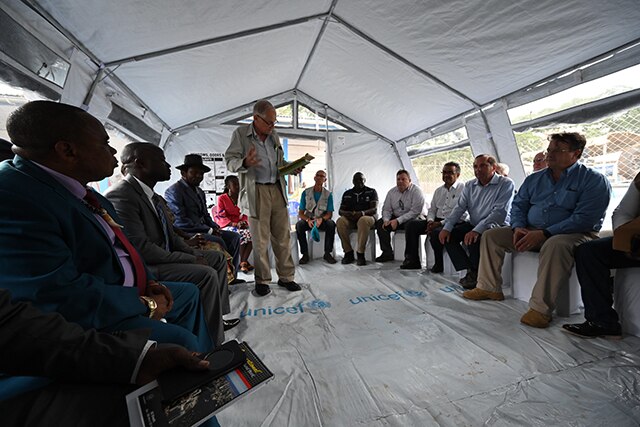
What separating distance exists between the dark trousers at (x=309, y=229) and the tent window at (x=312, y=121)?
7.41ft

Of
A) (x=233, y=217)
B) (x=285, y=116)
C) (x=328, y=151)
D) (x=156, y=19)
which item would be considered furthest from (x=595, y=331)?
(x=285, y=116)

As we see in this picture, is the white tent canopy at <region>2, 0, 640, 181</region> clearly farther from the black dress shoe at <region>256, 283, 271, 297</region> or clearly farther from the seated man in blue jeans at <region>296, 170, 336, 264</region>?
the black dress shoe at <region>256, 283, 271, 297</region>

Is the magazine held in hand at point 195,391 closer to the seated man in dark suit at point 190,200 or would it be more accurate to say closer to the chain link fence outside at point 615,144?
the seated man in dark suit at point 190,200

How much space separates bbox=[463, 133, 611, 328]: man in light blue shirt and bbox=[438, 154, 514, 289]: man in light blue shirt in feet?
0.67

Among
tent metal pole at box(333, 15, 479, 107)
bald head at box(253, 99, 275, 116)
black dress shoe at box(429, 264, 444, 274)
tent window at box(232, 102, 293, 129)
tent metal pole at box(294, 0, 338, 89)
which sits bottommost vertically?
black dress shoe at box(429, 264, 444, 274)

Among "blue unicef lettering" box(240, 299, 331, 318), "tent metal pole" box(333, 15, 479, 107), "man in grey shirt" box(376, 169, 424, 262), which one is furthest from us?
"man in grey shirt" box(376, 169, 424, 262)

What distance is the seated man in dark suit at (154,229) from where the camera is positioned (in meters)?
1.38

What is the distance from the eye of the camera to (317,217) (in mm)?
3930

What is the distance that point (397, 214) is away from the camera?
12.6 feet

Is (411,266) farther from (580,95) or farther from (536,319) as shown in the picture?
(580,95)

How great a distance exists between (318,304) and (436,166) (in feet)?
12.6

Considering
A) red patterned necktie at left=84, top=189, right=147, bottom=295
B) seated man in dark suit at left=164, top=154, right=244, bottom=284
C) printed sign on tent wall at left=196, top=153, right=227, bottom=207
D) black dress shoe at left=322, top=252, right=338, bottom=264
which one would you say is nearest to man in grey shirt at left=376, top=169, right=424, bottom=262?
black dress shoe at left=322, top=252, right=338, bottom=264

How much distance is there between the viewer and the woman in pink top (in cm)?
340

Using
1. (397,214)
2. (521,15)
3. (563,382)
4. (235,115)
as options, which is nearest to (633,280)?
(563,382)
